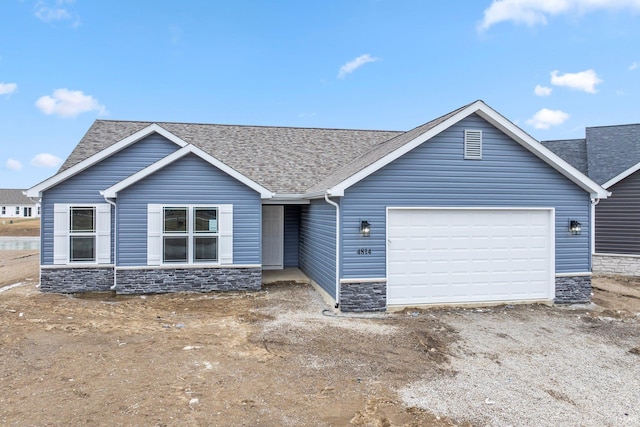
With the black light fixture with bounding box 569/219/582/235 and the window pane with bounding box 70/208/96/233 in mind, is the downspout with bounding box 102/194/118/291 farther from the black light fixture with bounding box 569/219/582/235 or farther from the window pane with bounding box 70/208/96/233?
the black light fixture with bounding box 569/219/582/235

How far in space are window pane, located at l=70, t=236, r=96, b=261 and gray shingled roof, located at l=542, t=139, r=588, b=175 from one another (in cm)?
1812

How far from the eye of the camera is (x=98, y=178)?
11242mm

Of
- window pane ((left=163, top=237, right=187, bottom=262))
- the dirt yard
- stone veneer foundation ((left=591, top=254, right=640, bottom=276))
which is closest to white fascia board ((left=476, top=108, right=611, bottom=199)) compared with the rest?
the dirt yard

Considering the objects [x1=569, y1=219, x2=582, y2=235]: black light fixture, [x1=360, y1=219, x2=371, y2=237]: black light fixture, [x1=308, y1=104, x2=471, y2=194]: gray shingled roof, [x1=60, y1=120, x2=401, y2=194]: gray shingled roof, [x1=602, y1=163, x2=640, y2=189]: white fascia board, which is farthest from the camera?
[x1=602, y1=163, x2=640, y2=189]: white fascia board

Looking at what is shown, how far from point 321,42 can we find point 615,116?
60.9 ft

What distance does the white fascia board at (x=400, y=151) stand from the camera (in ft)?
28.1

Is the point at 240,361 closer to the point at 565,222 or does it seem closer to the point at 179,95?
the point at 565,222

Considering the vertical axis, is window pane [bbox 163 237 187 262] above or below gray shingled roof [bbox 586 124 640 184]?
below

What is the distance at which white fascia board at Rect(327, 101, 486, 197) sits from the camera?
856cm

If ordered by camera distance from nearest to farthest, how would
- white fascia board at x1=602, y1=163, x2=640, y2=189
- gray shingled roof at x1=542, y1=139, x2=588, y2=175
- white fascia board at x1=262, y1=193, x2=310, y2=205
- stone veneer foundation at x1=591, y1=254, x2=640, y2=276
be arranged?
white fascia board at x1=262, y1=193, x2=310, y2=205 < white fascia board at x1=602, y1=163, x2=640, y2=189 < stone veneer foundation at x1=591, y1=254, x2=640, y2=276 < gray shingled roof at x1=542, y1=139, x2=588, y2=175

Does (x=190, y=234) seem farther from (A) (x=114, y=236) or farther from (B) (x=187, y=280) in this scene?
(A) (x=114, y=236)

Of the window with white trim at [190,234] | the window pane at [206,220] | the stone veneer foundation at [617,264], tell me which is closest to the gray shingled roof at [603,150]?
the stone veneer foundation at [617,264]

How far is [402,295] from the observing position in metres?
9.16

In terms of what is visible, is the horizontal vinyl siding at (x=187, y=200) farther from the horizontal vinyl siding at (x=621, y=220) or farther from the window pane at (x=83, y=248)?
the horizontal vinyl siding at (x=621, y=220)
